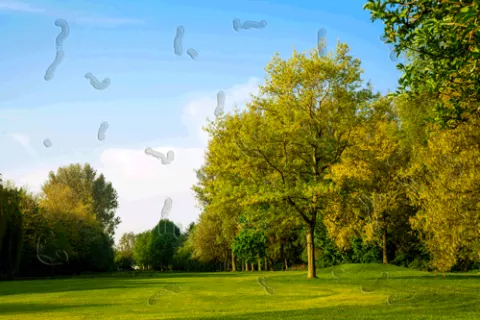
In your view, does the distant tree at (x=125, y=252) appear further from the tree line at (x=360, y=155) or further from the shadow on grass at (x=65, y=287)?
the shadow on grass at (x=65, y=287)

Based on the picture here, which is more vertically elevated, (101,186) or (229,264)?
(101,186)

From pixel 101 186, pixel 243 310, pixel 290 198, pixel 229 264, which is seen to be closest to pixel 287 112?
pixel 290 198

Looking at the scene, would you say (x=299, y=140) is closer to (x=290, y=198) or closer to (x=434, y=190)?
(x=290, y=198)

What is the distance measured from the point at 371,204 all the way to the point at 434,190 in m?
14.8

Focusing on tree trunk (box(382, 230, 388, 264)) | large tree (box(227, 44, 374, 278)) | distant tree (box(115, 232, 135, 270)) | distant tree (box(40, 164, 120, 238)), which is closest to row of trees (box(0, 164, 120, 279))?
distant tree (box(40, 164, 120, 238))

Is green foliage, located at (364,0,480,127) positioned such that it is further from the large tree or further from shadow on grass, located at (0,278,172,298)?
shadow on grass, located at (0,278,172,298)

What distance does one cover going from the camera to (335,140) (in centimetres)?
3400

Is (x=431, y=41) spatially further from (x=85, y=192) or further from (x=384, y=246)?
(x=85, y=192)

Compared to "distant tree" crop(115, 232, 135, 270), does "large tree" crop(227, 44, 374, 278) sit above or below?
above

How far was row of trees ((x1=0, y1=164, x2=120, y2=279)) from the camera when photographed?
177ft

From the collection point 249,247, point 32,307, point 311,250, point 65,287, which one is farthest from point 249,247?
point 32,307

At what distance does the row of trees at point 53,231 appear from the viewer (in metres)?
54.1

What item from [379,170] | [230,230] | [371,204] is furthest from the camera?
[230,230]

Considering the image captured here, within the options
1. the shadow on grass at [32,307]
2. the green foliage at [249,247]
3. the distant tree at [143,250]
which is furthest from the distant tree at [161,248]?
the shadow on grass at [32,307]
